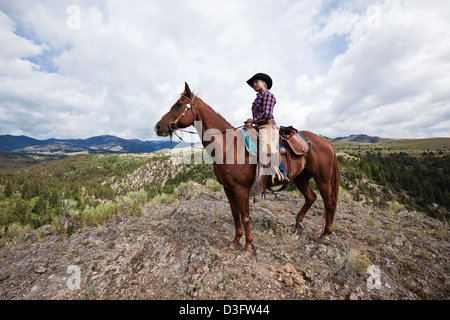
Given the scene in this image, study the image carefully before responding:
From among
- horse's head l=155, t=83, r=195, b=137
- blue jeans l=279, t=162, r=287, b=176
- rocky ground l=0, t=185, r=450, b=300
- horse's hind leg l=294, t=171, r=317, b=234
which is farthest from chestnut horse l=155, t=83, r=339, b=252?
rocky ground l=0, t=185, r=450, b=300

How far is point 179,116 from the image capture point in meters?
3.98

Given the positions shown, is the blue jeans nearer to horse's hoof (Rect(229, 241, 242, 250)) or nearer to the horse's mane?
the horse's mane

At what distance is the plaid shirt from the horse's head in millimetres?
1636

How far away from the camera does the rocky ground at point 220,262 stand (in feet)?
10.7

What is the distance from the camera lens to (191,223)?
220 inches

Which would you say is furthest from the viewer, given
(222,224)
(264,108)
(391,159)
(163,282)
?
(391,159)

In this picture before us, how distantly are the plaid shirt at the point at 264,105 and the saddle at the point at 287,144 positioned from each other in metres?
0.40

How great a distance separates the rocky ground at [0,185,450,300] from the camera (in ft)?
10.7

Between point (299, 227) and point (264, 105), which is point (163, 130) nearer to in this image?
point (264, 105)

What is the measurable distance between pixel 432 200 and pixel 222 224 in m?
90.2

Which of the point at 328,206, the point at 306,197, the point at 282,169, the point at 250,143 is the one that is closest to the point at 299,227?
the point at 306,197

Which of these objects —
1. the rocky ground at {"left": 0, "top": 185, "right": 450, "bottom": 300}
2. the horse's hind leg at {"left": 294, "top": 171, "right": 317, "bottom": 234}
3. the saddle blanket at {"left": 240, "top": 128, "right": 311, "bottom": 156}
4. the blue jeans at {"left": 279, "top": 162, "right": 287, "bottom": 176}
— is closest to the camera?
the rocky ground at {"left": 0, "top": 185, "right": 450, "bottom": 300}
